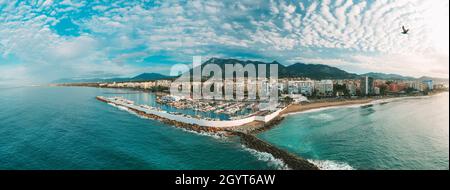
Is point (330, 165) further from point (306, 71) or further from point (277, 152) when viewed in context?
point (306, 71)

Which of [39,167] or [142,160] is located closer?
[39,167]

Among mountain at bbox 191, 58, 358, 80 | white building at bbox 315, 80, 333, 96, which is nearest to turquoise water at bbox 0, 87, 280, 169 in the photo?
white building at bbox 315, 80, 333, 96

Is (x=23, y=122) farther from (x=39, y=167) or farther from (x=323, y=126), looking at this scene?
(x=323, y=126)

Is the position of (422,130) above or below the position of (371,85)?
below

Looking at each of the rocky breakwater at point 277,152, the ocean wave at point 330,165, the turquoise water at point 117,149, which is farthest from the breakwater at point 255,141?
the turquoise water at point 117,149

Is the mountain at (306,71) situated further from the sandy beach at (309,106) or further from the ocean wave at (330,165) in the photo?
the ocean wave at (330,165)

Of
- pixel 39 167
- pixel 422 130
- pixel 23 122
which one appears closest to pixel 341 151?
pixel 422 130
